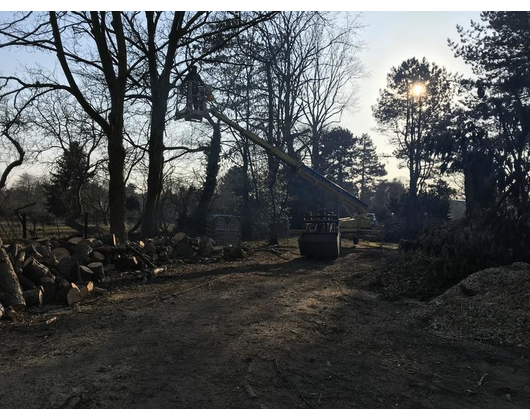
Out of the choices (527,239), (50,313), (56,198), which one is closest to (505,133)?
(527,239)

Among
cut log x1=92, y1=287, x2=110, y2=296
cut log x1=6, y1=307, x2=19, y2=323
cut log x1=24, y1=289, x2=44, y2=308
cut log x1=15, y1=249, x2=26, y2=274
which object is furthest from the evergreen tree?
cut log x1=6, y1=307, x2=19, y2=323

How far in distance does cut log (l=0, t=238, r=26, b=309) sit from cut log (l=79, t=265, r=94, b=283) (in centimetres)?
201

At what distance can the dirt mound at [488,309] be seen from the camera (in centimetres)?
577

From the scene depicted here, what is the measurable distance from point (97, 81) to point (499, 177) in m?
15.2

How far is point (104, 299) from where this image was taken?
7.96 meters

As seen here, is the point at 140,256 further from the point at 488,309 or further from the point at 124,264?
the point at 488,309

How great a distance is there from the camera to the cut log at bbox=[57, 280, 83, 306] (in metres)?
7.46

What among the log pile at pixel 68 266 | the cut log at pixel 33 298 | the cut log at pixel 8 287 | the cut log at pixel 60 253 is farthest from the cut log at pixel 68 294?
the cut log at pixel 60 253

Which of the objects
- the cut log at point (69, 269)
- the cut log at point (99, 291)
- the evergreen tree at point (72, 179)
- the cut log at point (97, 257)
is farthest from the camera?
the evergreen tree at point (72, 179)

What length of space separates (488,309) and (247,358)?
4.06 metres

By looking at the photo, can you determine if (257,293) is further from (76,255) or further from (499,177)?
(499,177)

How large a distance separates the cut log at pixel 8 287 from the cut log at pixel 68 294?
2.35 feet

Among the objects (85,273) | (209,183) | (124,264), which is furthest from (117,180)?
(209,183)

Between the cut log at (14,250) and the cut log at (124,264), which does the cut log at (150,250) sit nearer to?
the cut log at (124,264)
